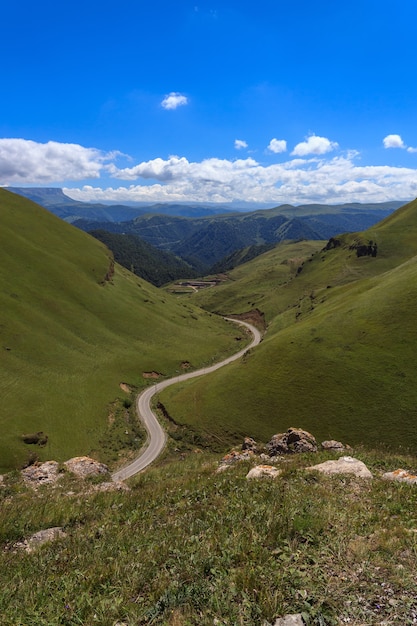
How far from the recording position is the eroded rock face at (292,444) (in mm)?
33188

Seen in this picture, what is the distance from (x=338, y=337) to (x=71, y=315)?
3597 inches

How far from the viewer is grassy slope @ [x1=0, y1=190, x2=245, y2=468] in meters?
69.7

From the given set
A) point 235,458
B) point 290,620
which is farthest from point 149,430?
point 290,620

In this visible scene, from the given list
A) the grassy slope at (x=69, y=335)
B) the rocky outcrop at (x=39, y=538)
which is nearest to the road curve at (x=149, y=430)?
the grassy slope at (x=69, y=335)

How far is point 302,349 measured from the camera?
257 ft

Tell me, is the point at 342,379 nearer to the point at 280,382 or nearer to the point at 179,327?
the point at 280,382

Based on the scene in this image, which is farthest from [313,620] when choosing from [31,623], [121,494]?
[121,494]

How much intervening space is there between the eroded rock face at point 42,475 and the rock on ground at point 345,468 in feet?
75.5

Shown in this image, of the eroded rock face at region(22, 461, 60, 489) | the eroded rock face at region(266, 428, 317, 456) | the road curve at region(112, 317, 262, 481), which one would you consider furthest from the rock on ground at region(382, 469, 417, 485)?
the road curve at region(112, 317, 262, 481)

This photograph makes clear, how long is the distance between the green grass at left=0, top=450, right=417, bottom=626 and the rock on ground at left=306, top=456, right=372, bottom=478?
124 inches

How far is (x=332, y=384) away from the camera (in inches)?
2557

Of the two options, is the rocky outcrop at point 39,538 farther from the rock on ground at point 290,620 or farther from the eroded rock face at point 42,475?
the eroded rock face at point 42,475

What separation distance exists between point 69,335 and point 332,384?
83542 millimetres

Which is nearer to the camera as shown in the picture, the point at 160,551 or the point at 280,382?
the point at 160,551
